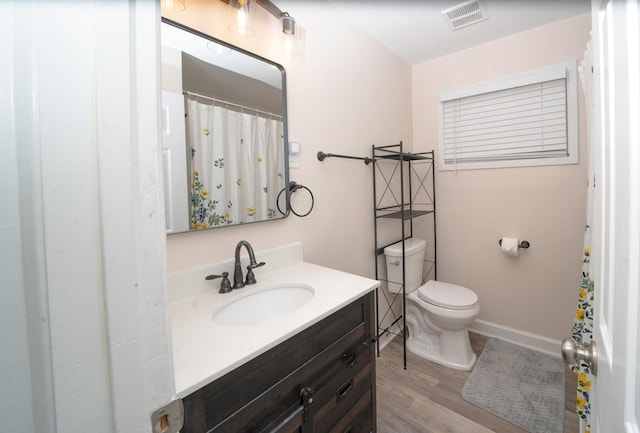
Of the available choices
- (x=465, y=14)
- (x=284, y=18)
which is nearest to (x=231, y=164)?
(x=284, y=18)

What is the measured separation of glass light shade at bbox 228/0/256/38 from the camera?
46.2 inches

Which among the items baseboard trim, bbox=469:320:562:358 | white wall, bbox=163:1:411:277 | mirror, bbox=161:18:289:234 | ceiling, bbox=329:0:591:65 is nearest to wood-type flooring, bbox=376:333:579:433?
baseboard trim, bbox=469:320:562:358

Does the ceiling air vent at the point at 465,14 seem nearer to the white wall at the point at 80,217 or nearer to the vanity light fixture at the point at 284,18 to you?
the vanity light fixture at the point at 284,18

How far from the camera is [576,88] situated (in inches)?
75.4

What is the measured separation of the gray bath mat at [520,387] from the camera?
1501mm

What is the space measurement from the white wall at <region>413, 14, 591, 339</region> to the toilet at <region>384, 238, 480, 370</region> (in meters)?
0.40

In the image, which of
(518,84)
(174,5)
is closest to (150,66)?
(174,5)

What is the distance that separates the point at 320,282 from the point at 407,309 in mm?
1329

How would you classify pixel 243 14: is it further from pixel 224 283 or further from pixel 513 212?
pixel 513 212

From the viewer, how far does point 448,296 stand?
1.99 metres

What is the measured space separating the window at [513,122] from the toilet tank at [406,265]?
874 millimetres

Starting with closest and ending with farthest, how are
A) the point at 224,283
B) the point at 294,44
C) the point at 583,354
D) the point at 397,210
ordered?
1. the point at 583,354
2. the point at 224,283
3. the point at 294,44
4. the point at 397,210

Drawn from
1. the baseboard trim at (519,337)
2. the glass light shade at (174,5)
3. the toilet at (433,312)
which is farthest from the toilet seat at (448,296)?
the glass light shade at (174,5)

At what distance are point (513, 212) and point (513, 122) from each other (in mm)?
716
